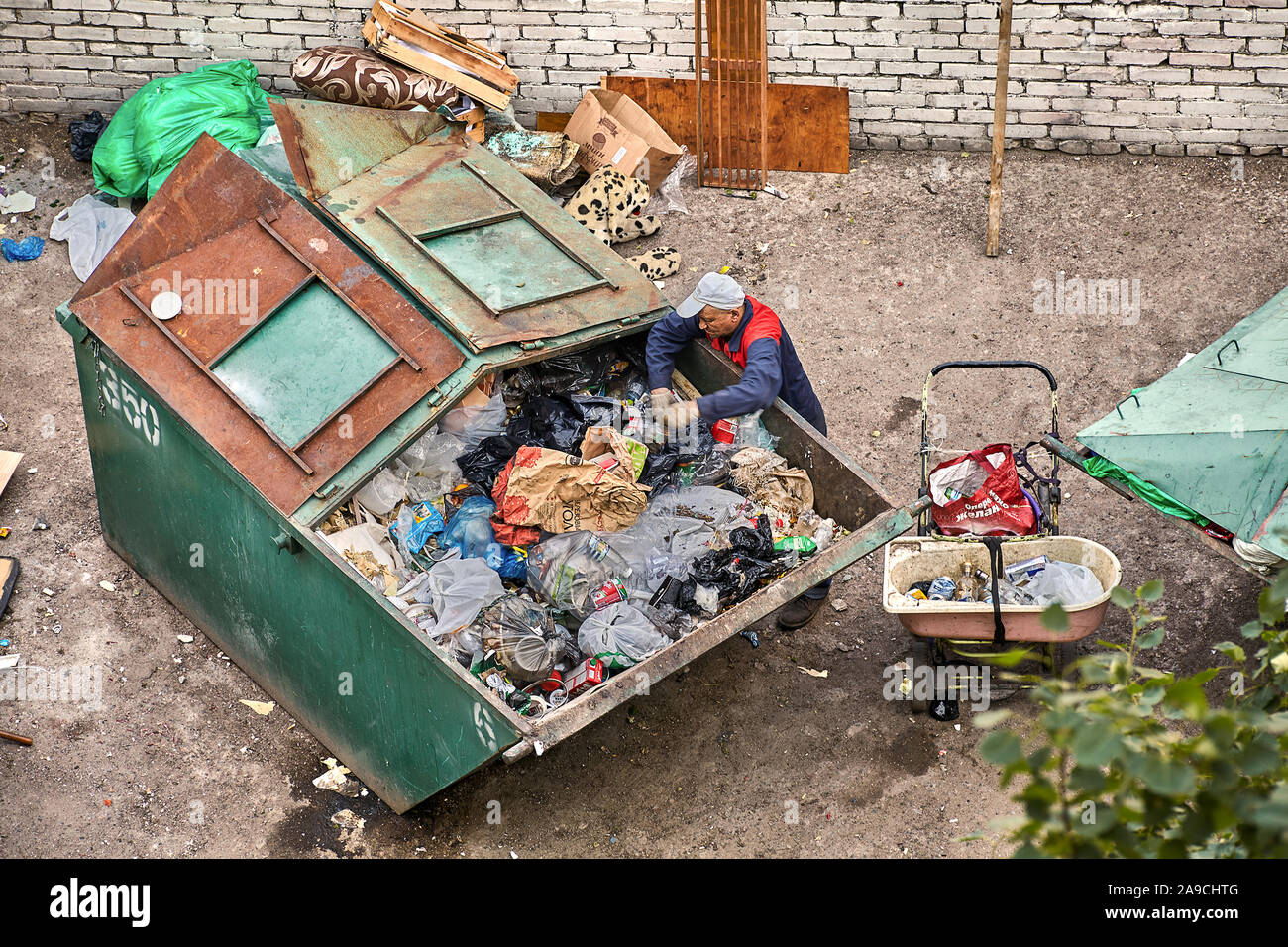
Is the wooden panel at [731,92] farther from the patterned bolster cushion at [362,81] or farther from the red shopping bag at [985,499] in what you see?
the red shopping bag at [985,499]

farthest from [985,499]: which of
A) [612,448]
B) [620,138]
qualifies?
[620,138]

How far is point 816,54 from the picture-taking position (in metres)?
7.49

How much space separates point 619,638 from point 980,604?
4.14 feet

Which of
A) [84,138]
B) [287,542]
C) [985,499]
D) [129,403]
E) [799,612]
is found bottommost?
[799,612]

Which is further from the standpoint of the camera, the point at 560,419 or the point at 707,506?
the point at 560,419

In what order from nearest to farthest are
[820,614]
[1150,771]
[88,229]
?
[1150,771]
[820,614]
[88,229]

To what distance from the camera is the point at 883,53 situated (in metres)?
7.45

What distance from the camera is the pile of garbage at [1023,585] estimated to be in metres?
4.55

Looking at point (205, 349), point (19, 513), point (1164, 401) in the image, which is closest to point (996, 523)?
point (1164, 401)

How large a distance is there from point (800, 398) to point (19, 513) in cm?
363

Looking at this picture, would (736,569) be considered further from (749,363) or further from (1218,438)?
(1218,438)

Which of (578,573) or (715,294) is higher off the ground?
(715,294)

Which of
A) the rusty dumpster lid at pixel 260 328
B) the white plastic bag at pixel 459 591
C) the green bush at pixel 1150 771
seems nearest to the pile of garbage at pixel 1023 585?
the white plastic bag at pixel 459 591

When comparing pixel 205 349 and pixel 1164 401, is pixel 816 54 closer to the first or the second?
pixel 1164 401
